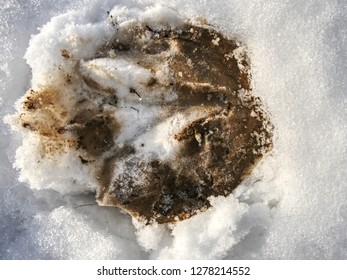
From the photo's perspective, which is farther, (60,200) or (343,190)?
(60,200)

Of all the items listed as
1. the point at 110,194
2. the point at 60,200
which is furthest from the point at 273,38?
the point at 60,200

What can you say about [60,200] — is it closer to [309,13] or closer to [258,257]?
[258,257]

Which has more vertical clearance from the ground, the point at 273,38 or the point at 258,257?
the point at 273,38
